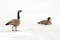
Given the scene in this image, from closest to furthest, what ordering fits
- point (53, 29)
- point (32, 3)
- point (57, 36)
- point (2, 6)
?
point (57, 36) → point (53, 29) → point (2, 6) → point (32, 3)

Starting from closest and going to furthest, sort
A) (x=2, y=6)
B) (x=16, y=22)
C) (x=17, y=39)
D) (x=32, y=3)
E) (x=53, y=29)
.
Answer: (x=17, y=39) < (x=16, y=22) < (x=53, y=29) < (x=2, y=6) < (x=32, y=3)

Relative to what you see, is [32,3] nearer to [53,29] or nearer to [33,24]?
[33,24]

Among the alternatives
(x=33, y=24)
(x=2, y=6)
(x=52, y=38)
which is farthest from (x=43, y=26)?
(x=2, y=6)

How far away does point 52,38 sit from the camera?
9594 mm

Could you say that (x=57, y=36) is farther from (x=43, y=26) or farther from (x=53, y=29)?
(x=43, y=26)

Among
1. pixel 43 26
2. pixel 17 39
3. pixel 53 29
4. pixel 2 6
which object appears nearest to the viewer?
pixel 17 39

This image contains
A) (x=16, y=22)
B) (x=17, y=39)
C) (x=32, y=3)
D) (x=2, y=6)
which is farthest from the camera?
(x=32, y=3)

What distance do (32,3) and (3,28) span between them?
1168 centimetres

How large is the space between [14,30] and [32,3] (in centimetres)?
1227

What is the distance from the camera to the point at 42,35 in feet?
33.6

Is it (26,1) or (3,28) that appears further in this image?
(26,1)

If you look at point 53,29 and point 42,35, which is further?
point 53,29

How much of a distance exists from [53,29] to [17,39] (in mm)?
2585

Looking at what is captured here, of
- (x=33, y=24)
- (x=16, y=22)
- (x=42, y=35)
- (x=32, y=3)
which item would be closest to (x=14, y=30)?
(x=16, y=22)
